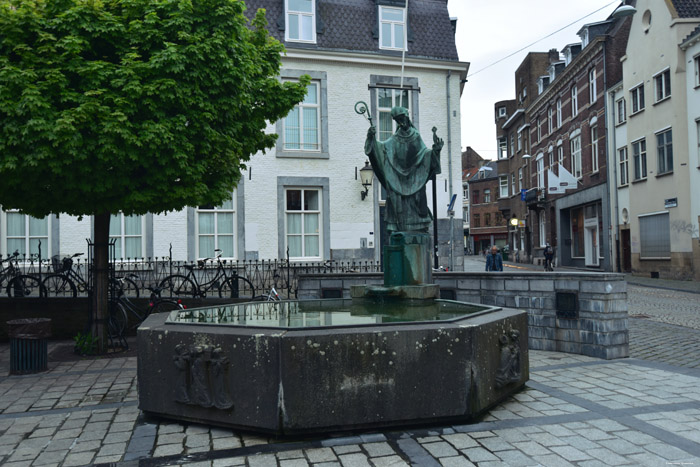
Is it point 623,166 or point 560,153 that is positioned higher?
point 560,153

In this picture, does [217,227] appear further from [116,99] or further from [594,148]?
[594,148]

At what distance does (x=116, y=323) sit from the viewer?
9430mm

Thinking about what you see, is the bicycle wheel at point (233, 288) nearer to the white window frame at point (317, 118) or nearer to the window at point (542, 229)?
the white window frame at point (317, 118)

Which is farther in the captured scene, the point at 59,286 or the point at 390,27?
the point at 390,27

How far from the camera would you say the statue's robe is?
7.67 metres

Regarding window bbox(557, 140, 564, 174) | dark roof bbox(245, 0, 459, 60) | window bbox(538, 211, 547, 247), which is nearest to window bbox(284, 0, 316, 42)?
dark roof bbox(245, 0, 459, 60)

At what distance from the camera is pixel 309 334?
453cm

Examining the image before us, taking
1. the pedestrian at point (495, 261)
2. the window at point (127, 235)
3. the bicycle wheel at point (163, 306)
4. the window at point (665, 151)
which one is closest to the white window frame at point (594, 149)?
the window at point (665, 151)

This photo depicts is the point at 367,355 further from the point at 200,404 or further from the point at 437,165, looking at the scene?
the point at 437,165

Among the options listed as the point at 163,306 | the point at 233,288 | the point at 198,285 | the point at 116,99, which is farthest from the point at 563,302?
the point at 198,285

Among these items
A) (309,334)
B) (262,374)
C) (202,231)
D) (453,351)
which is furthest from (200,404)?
(202,231)

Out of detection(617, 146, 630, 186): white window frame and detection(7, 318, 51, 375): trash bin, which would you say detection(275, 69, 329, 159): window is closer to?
detection(7, 318, 51, 375): trash bin

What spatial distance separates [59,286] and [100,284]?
264cm

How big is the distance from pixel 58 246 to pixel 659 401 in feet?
54.6
